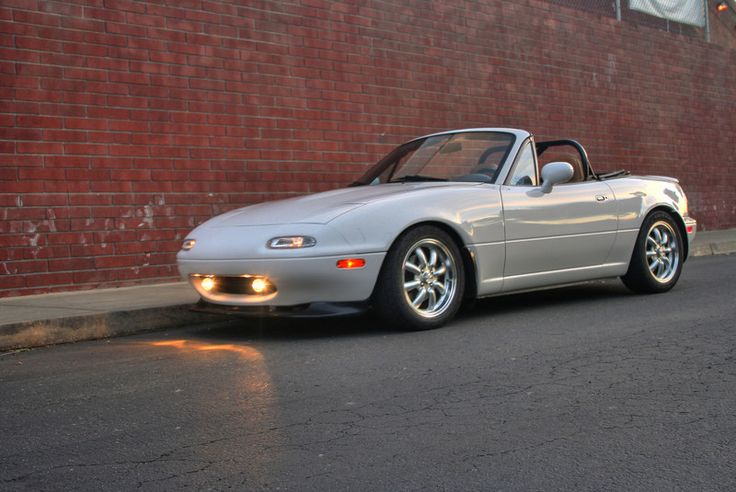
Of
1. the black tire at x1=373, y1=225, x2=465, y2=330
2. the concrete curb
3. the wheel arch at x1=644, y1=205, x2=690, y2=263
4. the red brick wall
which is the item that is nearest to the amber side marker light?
the black tire at x1=373, y1=225, x2=465, y2=330

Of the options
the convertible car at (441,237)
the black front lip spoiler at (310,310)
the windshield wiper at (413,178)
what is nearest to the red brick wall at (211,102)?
the convertible car at (441,237)

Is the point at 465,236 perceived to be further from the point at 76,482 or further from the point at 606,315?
the point at 76,482

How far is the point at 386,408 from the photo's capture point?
3.66 m

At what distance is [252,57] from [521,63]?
4799 mm

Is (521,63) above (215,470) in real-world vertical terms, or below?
above

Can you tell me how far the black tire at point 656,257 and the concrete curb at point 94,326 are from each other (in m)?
3.35

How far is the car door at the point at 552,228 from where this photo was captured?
240 inches

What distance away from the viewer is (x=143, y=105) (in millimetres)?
8289

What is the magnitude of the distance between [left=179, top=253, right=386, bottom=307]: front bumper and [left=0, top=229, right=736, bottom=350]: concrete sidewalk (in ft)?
3.92

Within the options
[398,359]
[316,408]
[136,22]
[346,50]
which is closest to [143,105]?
[136,22]

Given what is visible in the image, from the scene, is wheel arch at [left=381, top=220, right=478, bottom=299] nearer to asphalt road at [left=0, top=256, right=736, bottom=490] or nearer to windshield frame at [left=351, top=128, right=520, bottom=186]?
asphalt road at [left=0, top=256, right=736, bottom=490]

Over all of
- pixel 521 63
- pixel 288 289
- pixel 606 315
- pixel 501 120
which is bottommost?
pixel 606 315

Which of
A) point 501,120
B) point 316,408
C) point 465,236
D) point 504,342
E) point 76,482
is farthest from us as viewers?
point 501,120

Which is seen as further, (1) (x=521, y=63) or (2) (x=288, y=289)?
(1) (x=521, y=63)
